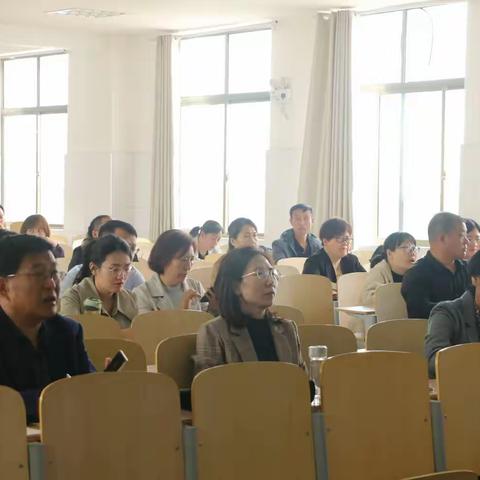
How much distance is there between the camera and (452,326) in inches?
203

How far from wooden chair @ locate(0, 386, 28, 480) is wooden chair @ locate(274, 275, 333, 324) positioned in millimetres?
5080

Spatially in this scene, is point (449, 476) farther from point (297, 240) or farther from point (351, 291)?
point (297, 240)

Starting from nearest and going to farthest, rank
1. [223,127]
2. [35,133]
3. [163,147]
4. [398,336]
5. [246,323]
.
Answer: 1. [246,323]
2. [398,336]
3. [223,127]
4. [163,147]
5. [35,133]

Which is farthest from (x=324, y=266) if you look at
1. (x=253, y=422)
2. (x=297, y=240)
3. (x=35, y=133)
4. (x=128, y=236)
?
(x=35, y=133)

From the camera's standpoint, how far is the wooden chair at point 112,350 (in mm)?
4676

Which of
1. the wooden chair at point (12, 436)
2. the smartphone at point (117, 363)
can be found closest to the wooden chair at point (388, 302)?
the smartphone at point (117, 363)

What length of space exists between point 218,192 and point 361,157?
10.3 ft

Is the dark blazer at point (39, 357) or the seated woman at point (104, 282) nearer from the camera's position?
the dark blazer at point (39, 357)

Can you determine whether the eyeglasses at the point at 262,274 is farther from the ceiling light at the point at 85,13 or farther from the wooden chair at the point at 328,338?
the ceiling light at the point at 85,13

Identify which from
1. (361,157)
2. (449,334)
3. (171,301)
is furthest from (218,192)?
(449,334)

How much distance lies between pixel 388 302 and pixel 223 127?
8831 mm

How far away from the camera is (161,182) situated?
15984 mm

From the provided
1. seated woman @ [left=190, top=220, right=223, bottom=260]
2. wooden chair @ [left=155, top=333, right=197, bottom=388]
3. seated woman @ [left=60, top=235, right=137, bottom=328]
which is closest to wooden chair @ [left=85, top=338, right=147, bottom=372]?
wooden chair @ [left=155, top=333, right=197, bottom=388]

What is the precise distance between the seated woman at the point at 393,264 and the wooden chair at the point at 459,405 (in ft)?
11.5
